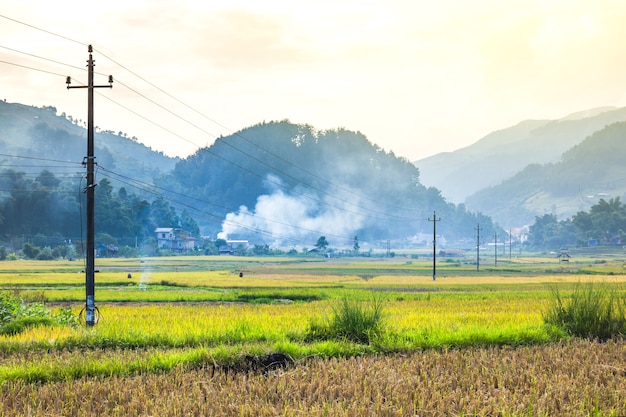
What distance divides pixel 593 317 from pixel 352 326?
5886mm

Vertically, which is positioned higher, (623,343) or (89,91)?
(89,91)

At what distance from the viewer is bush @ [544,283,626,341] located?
15.2m

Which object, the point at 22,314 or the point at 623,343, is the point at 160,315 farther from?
the point at 623,343

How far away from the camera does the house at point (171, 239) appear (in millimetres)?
122319

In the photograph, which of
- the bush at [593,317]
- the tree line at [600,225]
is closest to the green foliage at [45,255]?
the bush at [593,317]

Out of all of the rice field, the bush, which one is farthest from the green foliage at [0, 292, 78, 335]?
the bush

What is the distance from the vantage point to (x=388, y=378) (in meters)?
10.2

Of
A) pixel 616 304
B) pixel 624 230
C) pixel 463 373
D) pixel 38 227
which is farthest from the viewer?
pixel 624 230

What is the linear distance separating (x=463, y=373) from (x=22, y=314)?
13.4 m

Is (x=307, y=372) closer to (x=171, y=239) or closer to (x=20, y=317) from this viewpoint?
(x=20, y=317)

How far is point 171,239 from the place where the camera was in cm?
12338

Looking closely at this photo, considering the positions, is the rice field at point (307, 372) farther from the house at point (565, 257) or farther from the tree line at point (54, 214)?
the tree line at point (54, 214)

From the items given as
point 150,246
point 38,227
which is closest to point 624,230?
point 150,246

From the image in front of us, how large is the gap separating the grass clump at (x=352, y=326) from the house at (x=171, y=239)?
357 feet
